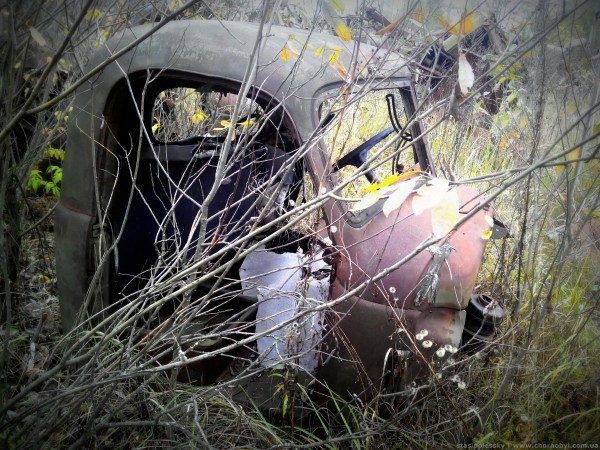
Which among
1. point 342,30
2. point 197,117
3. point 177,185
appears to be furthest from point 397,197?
point 197,117

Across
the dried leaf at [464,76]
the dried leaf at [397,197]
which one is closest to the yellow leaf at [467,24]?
the dried leaf at [464,76]

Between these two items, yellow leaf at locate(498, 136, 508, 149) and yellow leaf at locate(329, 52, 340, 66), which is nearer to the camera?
yellow leaf at locate(329, 52, 340, 66)

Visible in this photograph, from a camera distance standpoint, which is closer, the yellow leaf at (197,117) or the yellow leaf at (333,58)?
the yellow leaf at (333,58)

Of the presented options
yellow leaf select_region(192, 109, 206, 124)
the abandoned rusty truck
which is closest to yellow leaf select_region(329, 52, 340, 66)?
the abandoned rusty truck

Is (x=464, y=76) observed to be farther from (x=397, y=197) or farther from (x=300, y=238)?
(x=300, y=238)

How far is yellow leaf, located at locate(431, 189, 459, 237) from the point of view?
1.02 metres

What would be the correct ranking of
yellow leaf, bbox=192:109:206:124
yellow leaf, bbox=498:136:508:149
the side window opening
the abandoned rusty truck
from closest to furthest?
the abandoned rusty truck, the side window opening, yellow leaf, bbox=192:109:206:124, yellow leaf, bbox=498:136:508:149

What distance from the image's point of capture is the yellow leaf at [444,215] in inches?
40.0

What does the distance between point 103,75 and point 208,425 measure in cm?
156

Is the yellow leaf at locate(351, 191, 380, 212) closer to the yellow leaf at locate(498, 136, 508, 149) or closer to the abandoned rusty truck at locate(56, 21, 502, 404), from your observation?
the abandoned rusty truck at locate(56, 21, 502, 404)

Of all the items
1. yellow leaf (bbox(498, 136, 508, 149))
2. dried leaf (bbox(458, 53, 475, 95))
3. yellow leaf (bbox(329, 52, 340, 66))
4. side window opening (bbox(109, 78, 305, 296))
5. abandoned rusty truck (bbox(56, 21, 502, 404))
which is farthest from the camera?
yellow leaf (bbox(498, 136, 508, 149))

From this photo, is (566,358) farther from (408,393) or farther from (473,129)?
(473,129)

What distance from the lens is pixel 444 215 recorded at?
102 centimetres

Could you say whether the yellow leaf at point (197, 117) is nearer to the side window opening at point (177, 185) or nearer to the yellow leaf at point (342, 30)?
the side window opening at point (177, 185)
